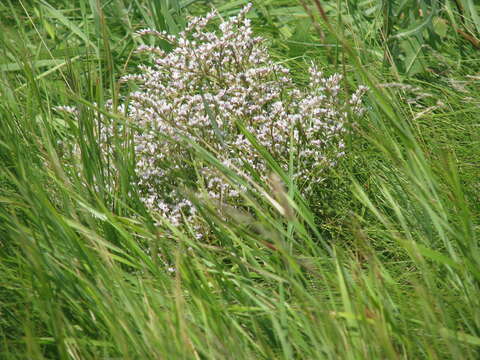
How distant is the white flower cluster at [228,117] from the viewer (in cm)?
250

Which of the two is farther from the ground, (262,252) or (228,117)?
(228,117)

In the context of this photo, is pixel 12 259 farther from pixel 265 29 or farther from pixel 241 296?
pixel 265 29

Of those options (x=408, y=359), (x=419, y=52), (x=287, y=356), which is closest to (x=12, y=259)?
(x=287, y=356)

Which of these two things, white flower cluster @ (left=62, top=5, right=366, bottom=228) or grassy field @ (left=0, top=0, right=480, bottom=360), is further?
white flower cluster @ (left=62, top=5, right=366, bottom=228)

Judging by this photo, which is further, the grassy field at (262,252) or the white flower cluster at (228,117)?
the white flower cluster at (228,117)

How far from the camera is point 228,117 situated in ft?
8.50

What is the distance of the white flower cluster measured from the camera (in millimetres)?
2498

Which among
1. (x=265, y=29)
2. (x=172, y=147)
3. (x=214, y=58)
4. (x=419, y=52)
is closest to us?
(x=172, y=147)

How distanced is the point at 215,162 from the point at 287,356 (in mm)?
606

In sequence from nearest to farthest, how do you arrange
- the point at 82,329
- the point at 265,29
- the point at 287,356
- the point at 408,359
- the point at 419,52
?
the point at 287,356 → the point at 408,359 → the point at 82,329 → the point at 419,52 → the point at 265,29

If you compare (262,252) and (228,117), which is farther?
(228,117)

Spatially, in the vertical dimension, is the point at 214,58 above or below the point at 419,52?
above

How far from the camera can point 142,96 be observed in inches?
103

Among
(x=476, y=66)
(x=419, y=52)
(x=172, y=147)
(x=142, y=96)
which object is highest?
(x=142, y=96)
